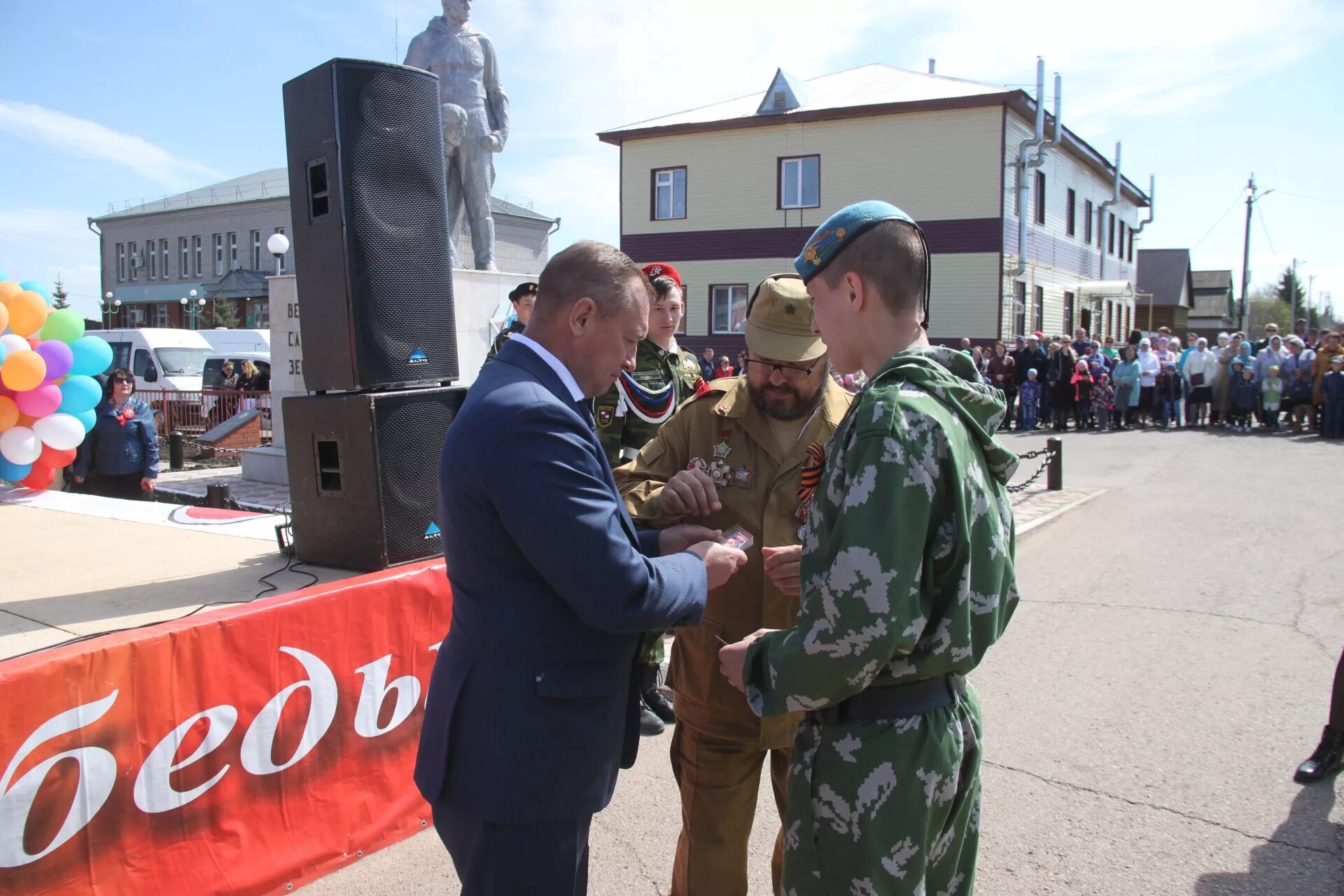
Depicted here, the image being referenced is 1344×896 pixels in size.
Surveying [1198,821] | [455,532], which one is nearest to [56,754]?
[455,532]

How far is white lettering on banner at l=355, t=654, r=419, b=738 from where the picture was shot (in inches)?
134

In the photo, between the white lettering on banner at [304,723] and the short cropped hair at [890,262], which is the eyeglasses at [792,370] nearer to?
the short cropped hair at [890,262]

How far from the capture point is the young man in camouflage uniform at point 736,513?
8.25ft

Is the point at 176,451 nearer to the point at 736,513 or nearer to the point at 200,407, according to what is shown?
the point at 200,407

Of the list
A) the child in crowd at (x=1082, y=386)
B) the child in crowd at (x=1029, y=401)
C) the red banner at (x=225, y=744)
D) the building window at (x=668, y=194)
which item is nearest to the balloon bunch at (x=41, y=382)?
the red banner at (x=225, y=744)

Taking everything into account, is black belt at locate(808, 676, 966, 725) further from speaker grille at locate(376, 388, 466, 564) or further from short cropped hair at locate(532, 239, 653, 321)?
speaker grille at locate(376, 388, 466, 564)

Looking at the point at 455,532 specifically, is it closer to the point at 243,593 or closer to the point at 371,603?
A: the point at 371,603

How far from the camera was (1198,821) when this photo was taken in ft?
11.4

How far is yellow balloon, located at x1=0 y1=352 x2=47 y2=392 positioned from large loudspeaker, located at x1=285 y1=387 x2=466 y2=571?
10.3ft

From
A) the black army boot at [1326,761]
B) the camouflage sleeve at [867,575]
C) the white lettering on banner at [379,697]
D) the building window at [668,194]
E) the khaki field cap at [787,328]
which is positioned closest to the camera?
the camouflage sleeve at [867,575]

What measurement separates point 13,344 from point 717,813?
664 centimetres

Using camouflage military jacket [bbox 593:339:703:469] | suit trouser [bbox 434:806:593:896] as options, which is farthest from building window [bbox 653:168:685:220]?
suit trouser [bbox 434:806:593:896]

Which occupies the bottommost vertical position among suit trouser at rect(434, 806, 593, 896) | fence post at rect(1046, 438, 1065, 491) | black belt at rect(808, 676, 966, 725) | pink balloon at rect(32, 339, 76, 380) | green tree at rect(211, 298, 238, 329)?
fence post at rect(1046, 438, 1065, 491)

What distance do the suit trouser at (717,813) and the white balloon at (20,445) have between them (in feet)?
21.6
